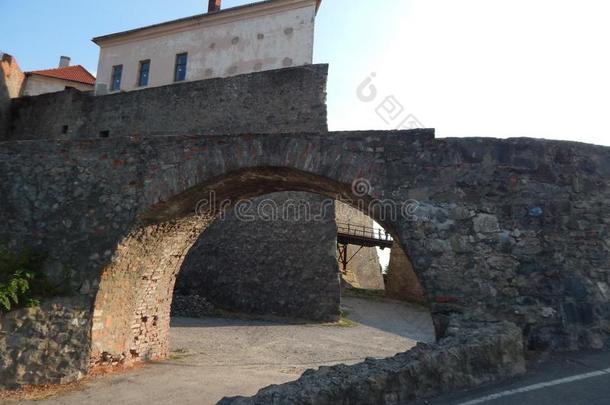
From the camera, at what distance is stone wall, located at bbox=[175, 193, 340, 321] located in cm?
1155

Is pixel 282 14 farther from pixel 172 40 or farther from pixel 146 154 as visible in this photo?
pixel 146 154

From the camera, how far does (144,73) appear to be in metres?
19.5

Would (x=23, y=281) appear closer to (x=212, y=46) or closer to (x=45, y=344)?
(x=45, y=344)

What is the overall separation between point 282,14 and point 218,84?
Result: 5.17 meters

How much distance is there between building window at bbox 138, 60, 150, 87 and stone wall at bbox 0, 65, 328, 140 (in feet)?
11.1

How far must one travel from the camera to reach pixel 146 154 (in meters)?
5.32

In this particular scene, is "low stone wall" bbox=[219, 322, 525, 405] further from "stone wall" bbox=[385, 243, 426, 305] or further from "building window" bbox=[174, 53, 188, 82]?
"building window" bbox=[174, 53, 188, 82]

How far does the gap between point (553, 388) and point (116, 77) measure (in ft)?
71.1

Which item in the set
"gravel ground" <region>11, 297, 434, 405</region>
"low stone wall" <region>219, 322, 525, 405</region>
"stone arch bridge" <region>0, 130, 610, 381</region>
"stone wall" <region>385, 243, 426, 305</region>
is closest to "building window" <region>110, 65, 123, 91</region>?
"gravel ground" <region>11, 297, 434, 405</region>

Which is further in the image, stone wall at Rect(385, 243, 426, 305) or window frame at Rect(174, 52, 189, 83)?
window frame at Rect(174, 52, 189, 83)

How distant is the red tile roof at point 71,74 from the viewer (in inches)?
1014

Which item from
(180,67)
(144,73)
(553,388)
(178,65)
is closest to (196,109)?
(180,67)

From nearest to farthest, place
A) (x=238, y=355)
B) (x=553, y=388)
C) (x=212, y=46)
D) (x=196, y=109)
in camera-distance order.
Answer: (x=553, y=388) < (x=238, y=355) < (x=196, y=109) < (x=212, y=46)

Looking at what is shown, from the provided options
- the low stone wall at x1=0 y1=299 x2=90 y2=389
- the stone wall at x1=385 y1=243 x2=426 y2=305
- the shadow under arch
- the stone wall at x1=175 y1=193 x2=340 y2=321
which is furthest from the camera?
the stone wall at x1=385 y1=243 x2=426 y2=305
